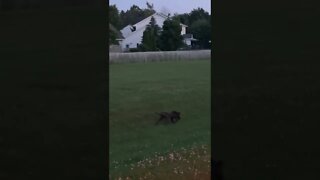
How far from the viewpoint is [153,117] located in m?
3.09

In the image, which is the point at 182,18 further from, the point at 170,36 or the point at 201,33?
the point at 201,33

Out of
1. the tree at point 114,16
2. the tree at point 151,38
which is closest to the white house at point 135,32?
the tree at point 151,38

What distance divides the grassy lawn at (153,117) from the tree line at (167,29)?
259mm

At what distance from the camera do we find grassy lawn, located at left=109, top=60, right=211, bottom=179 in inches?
100

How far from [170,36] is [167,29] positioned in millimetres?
213

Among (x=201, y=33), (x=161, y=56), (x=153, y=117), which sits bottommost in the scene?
(x=153, y=117)

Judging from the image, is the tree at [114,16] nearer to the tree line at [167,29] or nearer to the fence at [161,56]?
the tree line at [167,29]

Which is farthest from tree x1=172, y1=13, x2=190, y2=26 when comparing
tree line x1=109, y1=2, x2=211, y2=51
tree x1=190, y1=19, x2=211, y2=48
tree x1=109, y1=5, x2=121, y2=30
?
tree x1=109, y1=5, x2=121, y2=30

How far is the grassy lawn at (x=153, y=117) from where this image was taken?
2.55m

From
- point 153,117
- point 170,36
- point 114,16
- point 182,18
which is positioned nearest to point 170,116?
point 153,117

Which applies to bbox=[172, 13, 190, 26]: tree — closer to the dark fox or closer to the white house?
the white house
